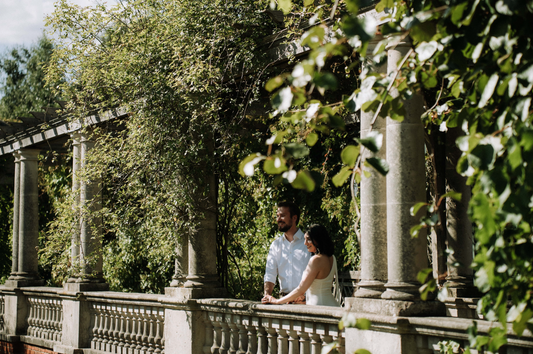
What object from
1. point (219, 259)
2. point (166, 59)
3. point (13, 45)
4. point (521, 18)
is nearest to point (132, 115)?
point (166, 59)

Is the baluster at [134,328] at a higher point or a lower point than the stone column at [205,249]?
lower

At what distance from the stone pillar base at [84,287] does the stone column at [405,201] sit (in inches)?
240

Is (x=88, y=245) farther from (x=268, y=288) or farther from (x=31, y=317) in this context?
(x=268, y=288)

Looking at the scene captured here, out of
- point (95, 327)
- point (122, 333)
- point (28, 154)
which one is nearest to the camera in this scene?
point (122, 333)

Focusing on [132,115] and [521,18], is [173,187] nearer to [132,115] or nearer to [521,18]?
[132,115]

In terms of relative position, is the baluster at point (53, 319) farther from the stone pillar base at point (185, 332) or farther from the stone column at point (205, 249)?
the stone column at point (205, 249)

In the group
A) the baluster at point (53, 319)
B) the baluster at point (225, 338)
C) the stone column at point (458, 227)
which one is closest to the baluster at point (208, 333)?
the baluster at point (225, 338)

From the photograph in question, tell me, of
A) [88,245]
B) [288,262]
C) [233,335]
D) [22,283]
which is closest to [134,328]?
[88,245]

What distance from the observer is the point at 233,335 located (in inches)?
258

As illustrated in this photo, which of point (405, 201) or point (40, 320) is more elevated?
point (405, 201)

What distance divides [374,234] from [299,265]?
4.68 feet

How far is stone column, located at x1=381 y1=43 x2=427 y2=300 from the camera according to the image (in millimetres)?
4840

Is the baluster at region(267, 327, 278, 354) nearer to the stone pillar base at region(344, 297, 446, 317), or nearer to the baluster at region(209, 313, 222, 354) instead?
the baluster at region(209, 313, 222, 354)

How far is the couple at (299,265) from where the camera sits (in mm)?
5758
